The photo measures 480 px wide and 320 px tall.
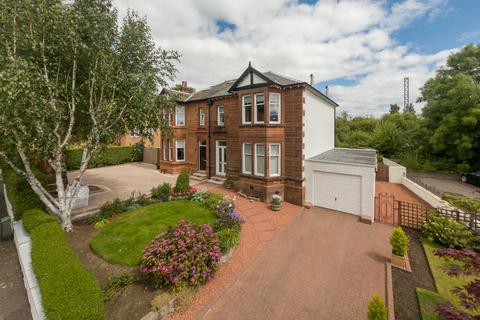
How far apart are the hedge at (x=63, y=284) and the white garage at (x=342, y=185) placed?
10.9 m

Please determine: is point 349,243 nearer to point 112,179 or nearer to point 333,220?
point 333,220

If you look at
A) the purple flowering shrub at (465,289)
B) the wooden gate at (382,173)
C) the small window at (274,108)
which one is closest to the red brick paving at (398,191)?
the wooden gate at (382,173)

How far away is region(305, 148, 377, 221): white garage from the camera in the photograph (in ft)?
35.0

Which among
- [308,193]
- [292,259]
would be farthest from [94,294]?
[308,193]

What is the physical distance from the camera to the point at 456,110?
837 inches

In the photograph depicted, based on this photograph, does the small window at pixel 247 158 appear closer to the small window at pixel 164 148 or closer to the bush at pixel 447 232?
the bush at pixel 447 232

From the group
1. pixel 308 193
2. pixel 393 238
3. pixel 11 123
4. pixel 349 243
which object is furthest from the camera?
pixel 308 193

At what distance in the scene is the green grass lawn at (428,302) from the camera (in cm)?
508

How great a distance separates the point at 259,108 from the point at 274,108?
0.91 m

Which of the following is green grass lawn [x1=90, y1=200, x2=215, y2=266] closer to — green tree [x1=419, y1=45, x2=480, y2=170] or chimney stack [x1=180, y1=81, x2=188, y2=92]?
chimney stack [x1=180, y1=81, x2=188, y2=92]

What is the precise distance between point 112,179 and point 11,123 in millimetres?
11721

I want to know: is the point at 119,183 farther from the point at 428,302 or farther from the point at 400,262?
the point at 428,302

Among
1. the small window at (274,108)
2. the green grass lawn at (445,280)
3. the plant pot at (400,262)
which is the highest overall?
the small window at (274,108)

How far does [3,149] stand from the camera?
799 centimetres
